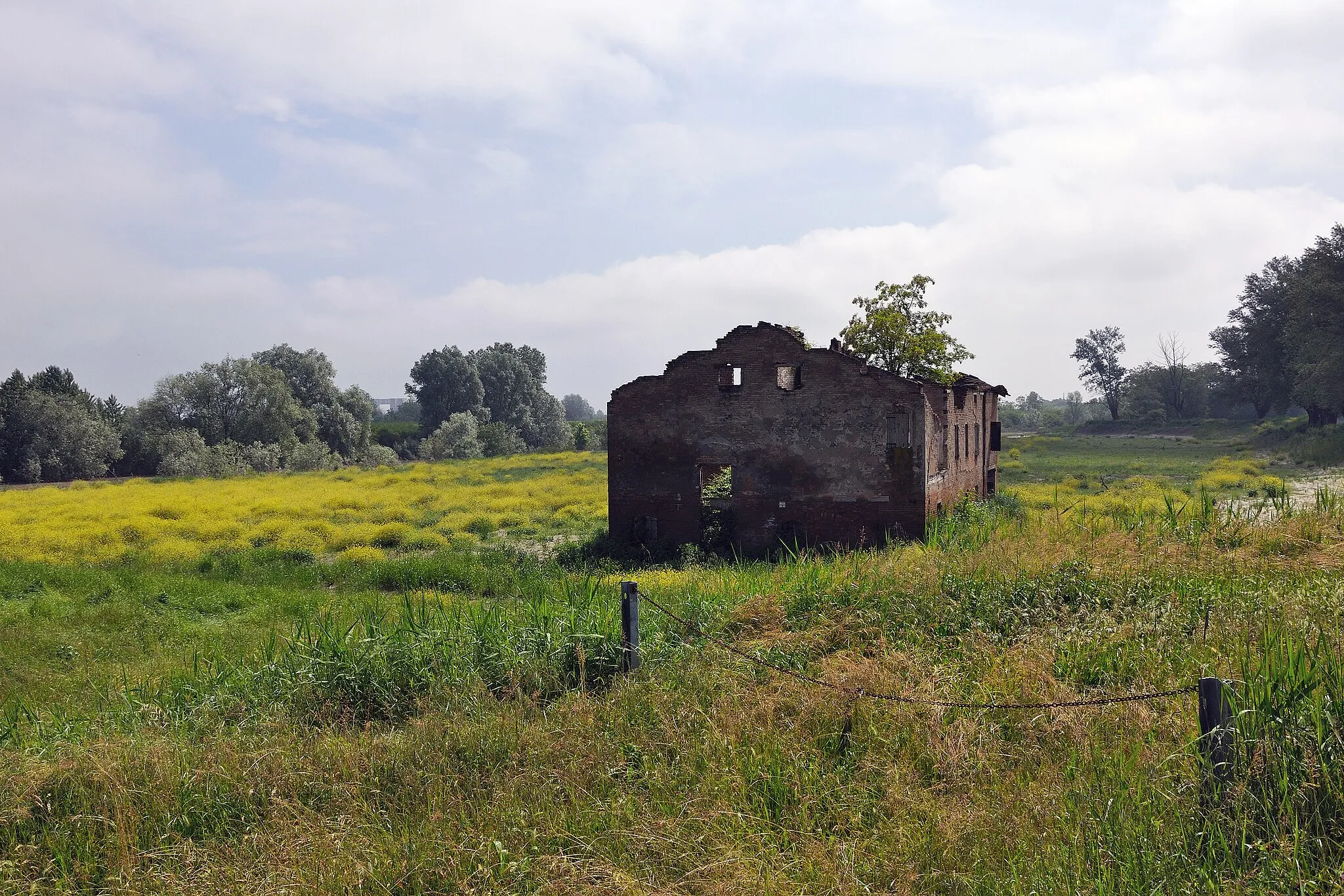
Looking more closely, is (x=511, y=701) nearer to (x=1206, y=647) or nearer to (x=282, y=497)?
(x=1206, y=647)

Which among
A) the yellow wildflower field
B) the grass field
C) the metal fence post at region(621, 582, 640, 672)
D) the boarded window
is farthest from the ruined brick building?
the metal fence post at region(621, 582, 640, 672)

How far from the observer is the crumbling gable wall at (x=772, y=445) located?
1925 centimetres

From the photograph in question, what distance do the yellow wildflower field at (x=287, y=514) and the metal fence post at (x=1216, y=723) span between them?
18497 mm

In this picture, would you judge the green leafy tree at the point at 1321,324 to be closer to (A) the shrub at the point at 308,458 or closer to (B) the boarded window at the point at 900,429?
(B) the boarded window at the point at 900,429

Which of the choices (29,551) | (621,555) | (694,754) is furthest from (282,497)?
(694,754)

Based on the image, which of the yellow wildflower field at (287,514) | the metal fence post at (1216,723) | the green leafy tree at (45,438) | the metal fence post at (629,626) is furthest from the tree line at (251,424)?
the metal fence post at (1216,723)

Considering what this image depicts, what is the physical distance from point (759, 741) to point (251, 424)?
211ft

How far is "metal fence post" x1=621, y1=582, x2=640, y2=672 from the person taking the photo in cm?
700

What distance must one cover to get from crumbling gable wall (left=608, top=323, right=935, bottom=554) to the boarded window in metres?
0.03

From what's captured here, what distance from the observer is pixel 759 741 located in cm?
548

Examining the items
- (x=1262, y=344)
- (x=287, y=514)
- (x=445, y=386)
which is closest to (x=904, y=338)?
(x=287, y=514)

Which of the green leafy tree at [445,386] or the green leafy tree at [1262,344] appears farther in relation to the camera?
the green leafy tree at [445,386]

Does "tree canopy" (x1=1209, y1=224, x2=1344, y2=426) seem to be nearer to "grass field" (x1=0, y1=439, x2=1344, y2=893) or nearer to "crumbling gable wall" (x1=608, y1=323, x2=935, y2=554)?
"crumbling gable wall" (x1=608, y1=323, x2=935, y2=554)

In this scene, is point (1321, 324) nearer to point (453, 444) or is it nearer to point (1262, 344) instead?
point (1262, 344)
